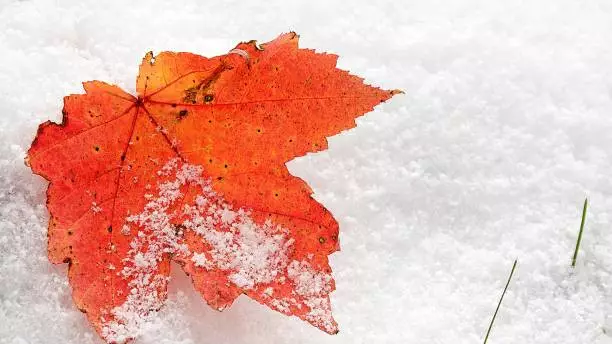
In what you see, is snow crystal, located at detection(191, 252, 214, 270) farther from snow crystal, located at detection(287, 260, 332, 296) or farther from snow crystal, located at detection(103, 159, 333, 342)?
snow crystal, located at detection(287, 260, 332, 296)

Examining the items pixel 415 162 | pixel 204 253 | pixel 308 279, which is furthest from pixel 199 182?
pixel 415 162

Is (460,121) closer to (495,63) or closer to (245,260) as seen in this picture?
(495,63)

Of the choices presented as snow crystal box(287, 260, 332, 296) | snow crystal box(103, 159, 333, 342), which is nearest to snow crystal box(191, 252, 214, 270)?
snow crystal box(103, 159, 333, 342)

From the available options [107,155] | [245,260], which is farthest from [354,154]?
[107,155]

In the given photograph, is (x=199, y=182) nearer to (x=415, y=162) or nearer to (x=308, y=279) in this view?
(x=308, y=279)

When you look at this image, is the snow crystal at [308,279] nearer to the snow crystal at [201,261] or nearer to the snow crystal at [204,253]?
the snow crystal at [204,253]
